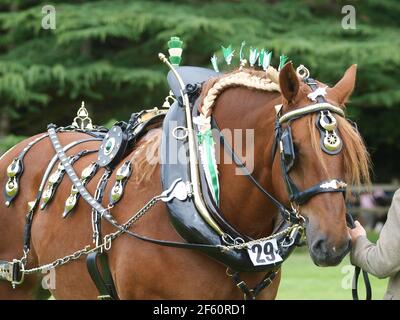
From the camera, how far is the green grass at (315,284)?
860 centimetres

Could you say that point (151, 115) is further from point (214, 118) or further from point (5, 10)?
point (5, 10)

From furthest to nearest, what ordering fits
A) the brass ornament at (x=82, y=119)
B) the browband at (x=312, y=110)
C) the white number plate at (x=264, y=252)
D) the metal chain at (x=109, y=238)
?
1. the brass ornament at (x=82, y=119)
2. the metal chain at (x=109, y=238)
3. the white number plate at (x=264, y=252)
4. the browband at (x=312, y=110)

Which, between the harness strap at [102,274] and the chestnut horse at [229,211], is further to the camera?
the harness strap at [102,274]

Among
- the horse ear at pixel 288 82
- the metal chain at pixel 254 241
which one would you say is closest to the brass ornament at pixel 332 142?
the horse ear at pixel 288 82

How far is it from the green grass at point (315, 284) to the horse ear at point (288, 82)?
4148 mm

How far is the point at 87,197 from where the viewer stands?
431cm

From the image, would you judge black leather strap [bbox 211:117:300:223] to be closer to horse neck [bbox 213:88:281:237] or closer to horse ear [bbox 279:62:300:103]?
horse neck [bbox 213:88:281:237]

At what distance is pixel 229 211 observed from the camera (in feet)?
12.8

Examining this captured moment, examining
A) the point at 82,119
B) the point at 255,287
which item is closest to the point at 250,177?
the point at 255,287

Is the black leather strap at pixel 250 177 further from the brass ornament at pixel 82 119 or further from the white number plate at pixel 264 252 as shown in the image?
the brass ornament at pixel 82 119

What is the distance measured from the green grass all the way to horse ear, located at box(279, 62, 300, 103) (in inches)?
163

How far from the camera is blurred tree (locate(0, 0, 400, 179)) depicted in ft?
42.9

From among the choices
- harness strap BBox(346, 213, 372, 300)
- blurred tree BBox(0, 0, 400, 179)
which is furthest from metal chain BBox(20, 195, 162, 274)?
blurred tree BBox(0, 0, 400, 179)

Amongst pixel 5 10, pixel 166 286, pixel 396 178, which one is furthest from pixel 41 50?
pixel 166 286
